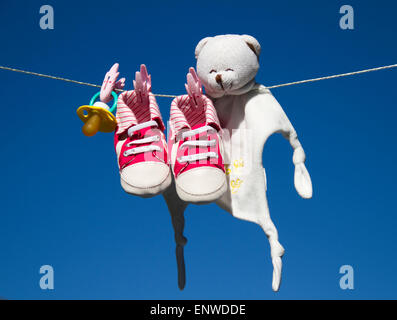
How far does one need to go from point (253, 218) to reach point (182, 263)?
16.9 inches

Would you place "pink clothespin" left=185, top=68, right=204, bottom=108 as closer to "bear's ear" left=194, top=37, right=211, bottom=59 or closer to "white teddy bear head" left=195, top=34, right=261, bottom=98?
"white teddy bear head" left=195, top=34, right=261, bottom=98

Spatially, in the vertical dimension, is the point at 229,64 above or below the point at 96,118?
above

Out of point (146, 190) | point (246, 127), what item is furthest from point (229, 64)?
point (146, 190)

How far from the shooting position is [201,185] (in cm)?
194

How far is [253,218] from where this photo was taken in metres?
2.10

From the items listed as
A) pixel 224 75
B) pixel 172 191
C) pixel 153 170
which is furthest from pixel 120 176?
pixel 224 75

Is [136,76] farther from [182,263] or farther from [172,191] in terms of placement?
[182,263]

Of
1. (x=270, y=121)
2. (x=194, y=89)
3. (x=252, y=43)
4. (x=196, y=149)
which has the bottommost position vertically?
(x=196, y=149)

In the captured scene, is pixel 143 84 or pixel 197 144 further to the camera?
pixel 143 84

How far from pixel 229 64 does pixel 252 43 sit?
5.1 inches

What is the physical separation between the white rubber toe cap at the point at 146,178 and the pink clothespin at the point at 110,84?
292 mm

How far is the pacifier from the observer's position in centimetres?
203

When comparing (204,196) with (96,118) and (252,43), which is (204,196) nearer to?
(96,118)

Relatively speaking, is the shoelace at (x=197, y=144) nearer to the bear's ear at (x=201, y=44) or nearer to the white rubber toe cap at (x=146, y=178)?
the white rubber toe cap at (x=146, y=178)
